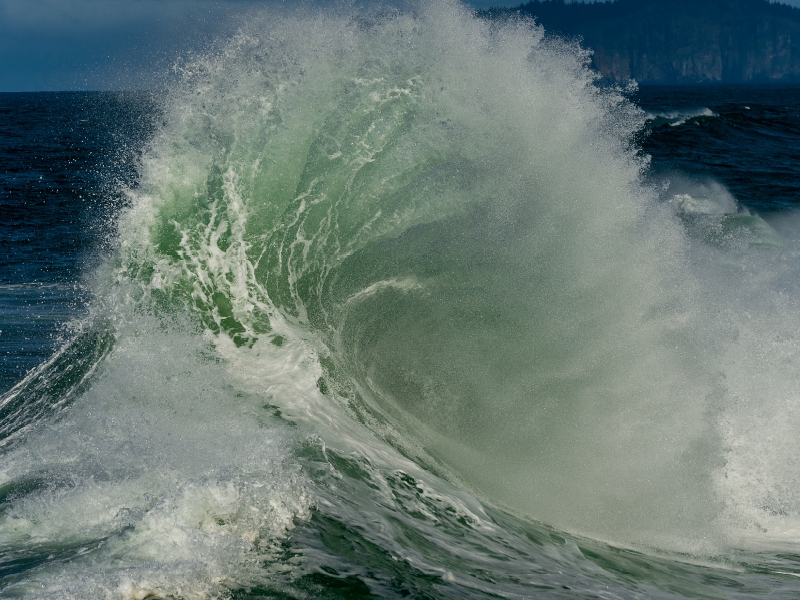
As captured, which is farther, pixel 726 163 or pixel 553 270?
pixel 726 163

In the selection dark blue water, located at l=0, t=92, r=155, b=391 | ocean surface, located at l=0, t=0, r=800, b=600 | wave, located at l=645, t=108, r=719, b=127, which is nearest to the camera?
ocean surface, located at l=0, t=0, r=800, b=600

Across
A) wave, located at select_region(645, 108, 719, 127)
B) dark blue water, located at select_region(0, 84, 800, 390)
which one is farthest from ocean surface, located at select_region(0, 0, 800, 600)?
wave, located at select_region(645, 108, 719, 127)

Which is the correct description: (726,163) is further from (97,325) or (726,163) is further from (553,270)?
(97,325)

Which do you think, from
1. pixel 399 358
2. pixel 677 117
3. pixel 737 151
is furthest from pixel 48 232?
pixel 677 117

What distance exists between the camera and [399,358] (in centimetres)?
916

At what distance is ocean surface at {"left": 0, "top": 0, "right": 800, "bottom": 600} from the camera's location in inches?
214

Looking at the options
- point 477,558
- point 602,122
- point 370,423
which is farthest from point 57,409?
point 602,122

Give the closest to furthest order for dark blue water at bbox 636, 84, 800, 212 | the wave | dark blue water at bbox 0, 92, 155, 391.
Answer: dark blue water at bbox 0, 92, 155, 391, dark blue water at bbox 636, 84, 800, 212, the wave

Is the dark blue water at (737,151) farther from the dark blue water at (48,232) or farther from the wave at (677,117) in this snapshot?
the dark blue water at (48,232)

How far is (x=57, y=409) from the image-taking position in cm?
794

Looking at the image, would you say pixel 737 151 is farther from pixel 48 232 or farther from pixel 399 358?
pixel 399 358

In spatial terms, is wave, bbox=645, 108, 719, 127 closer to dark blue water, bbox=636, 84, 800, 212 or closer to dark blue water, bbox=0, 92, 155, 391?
dark blue water, bbox=636, 84, 800, 212

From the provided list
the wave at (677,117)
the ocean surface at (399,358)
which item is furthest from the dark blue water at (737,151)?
the ocean surface at (399,358)

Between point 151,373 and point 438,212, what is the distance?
4.63 m
